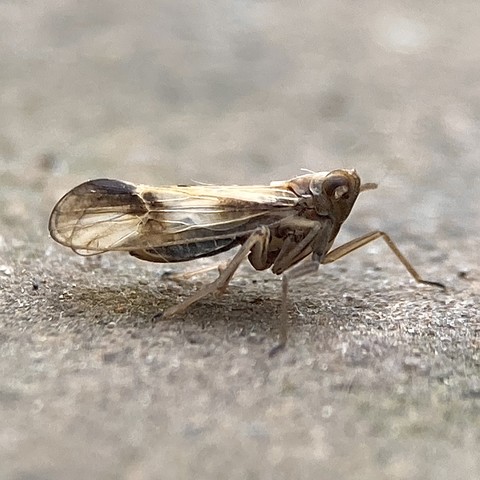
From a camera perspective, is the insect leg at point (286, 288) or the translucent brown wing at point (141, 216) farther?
the translucent brown wing at point (141, 216)

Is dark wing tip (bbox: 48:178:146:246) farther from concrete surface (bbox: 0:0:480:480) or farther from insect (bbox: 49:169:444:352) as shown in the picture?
concrete surface (bbox: 0:0:480:480)

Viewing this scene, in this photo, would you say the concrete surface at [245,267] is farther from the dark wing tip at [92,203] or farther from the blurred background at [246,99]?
the dark wing tip at [92,203]

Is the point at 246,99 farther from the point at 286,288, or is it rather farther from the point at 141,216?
the point at 286,288

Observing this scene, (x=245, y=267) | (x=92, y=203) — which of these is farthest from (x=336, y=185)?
(x=92, y=203)

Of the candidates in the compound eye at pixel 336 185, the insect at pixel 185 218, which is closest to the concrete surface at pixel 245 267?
the insect at pixel 185 218

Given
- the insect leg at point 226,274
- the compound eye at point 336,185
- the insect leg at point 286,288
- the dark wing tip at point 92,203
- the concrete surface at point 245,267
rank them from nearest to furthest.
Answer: the concrete surface at point 245,267, the insect leg at point 286,288, the insect leg at point 226,274, the dark wing tip at point 92,203, the compound eye at point 336,185

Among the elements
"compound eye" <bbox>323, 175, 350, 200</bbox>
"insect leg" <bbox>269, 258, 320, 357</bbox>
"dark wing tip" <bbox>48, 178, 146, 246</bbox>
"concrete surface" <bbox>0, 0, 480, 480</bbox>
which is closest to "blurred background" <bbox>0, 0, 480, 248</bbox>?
"concrete surface" <bbox>0, 0, 480, 480</bbox>
